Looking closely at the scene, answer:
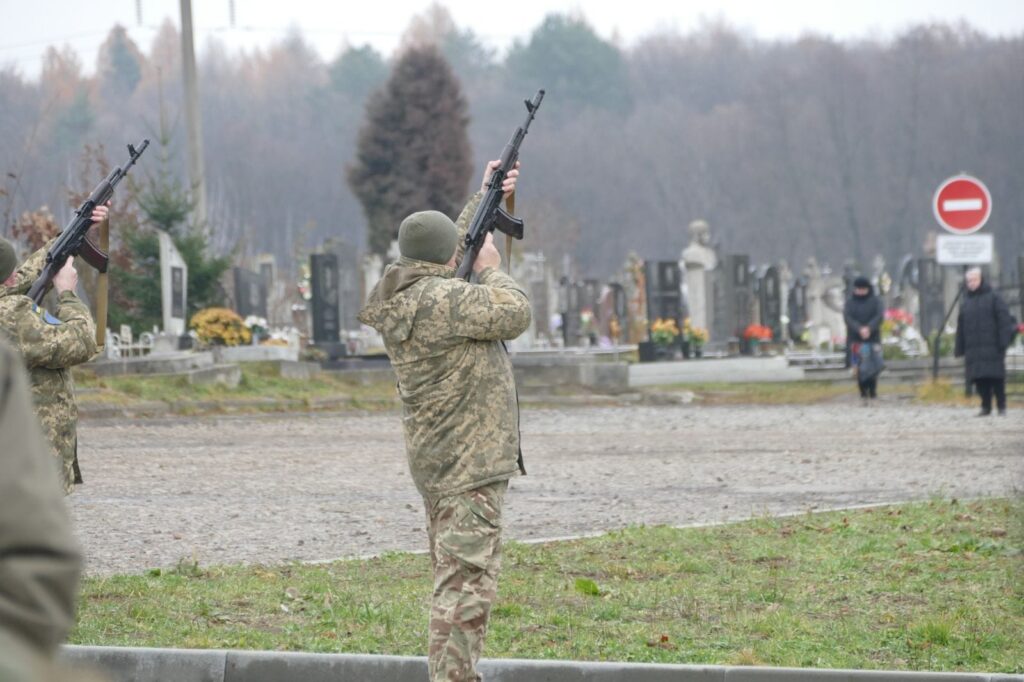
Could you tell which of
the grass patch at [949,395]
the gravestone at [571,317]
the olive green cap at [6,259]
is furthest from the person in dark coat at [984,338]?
the gravestone at [571,317]

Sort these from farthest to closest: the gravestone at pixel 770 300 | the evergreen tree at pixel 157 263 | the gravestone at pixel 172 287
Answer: the gravestone at pixel 770 300 < the evergreen tree at pixel 157 263 < the gravestone at pixel 172 287

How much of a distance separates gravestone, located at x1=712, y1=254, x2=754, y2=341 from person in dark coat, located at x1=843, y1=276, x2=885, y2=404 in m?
10.6

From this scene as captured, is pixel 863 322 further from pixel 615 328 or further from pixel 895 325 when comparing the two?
pixel 615 328

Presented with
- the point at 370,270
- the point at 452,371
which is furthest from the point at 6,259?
the point at 370,270

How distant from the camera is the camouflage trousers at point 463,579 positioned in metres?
6.27

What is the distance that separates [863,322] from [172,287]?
11205 mm

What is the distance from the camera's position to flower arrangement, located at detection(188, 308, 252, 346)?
2817cm

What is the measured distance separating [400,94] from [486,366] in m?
55.0

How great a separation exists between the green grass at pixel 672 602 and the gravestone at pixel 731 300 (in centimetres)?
2552

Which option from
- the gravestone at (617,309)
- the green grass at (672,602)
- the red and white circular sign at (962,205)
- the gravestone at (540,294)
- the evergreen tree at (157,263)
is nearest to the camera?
the green grass at (672,602)

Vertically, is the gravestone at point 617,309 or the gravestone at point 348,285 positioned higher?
the gravestone at point 348,285

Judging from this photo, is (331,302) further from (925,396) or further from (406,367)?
(406,367)

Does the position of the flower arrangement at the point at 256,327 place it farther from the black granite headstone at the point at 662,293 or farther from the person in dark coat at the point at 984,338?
the person in dark coat at the point at 984,338

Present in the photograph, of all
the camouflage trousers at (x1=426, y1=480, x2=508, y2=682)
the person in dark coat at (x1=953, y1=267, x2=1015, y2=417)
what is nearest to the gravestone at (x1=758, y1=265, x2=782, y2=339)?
the person in dark coat at (x1=953, y1=267, x2=1015, y2=417)
